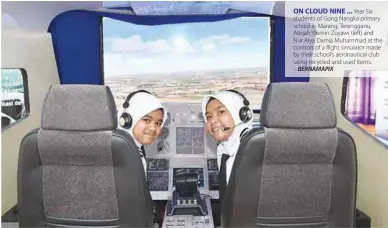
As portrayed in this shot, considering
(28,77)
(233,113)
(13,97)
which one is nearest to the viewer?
(233,113)

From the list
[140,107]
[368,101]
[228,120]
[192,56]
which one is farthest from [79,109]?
[192,56]

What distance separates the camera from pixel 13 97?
2008 millimetres

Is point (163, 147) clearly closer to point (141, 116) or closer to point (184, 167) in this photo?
point (184, 167)

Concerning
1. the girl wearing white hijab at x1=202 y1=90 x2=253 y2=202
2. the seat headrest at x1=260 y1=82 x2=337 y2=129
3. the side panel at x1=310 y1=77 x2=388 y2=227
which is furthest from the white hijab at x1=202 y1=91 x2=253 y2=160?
the side panel at x1=310 y1=77 x2=388 y2=227

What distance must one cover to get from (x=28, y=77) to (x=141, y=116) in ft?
2.45

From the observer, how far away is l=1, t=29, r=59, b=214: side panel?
1.94m

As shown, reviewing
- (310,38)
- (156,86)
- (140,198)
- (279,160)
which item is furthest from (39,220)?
(310,38)

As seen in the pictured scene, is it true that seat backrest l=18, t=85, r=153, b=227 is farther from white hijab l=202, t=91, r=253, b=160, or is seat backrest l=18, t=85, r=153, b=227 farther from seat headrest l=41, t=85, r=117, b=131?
white hijab l=202, t=91, r=253, b=160

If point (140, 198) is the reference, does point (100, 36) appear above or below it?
above

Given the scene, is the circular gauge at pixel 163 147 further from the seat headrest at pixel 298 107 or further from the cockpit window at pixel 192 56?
the seat headrest at pixel 298 107

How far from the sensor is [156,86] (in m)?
2.91

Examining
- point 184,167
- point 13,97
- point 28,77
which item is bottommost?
point 184,167

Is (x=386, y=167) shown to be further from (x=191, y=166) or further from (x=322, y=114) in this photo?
(x=191, y=166)

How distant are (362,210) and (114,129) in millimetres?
1363
